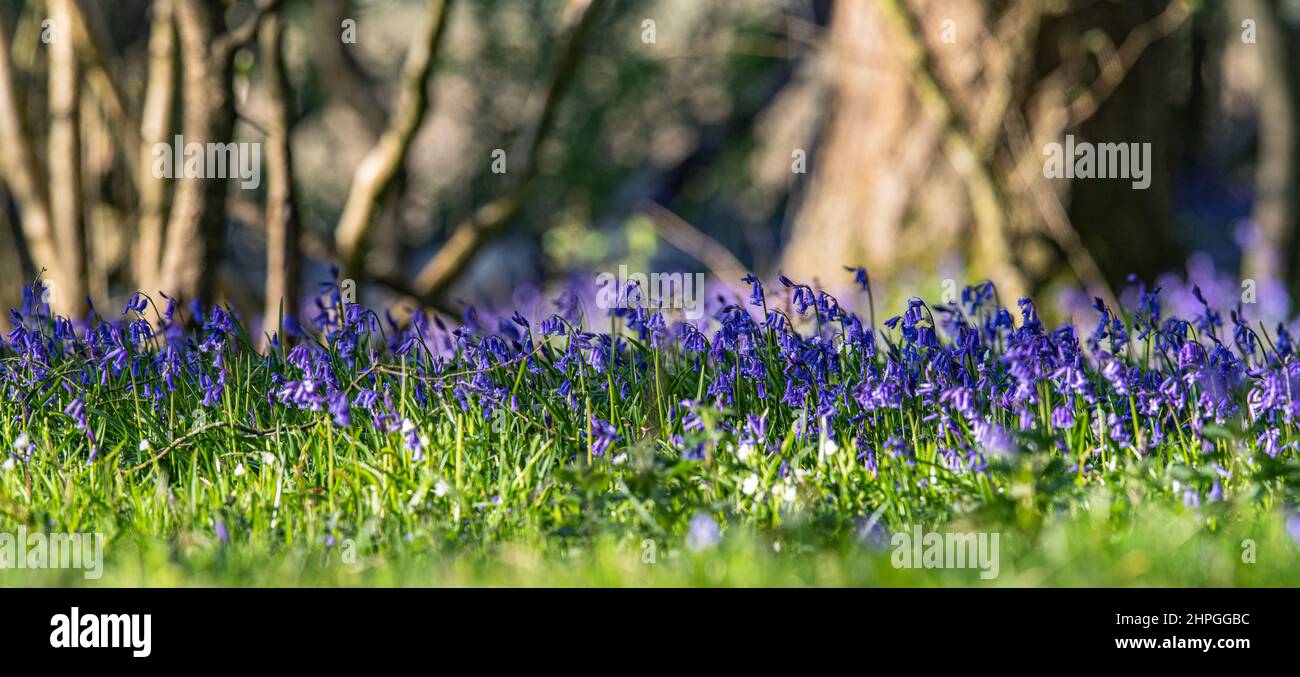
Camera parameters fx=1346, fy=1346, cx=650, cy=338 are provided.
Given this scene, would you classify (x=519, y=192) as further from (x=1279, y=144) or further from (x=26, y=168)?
(x=1279, y=144)

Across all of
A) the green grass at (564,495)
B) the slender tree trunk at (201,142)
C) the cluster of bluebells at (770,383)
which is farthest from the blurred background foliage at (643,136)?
the green grass at (564,495)

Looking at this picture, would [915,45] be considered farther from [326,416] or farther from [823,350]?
[326,416]

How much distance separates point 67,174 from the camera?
7.29 m

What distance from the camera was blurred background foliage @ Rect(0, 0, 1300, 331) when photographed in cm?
710

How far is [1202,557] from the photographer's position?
10.9 feet

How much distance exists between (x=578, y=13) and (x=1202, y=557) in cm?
516

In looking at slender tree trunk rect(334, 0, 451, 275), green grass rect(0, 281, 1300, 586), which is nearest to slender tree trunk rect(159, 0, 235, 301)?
green grass rect(0, 281, 1300, 586)

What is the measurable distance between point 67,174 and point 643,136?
9.34 m

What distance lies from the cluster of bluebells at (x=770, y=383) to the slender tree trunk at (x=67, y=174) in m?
2.18

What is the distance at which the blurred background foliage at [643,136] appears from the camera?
710cm

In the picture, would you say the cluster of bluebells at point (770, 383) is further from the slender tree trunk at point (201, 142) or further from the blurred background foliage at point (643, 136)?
the blurred background foliage at point (643, 136)

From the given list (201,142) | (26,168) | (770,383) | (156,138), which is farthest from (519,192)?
(770,383)
